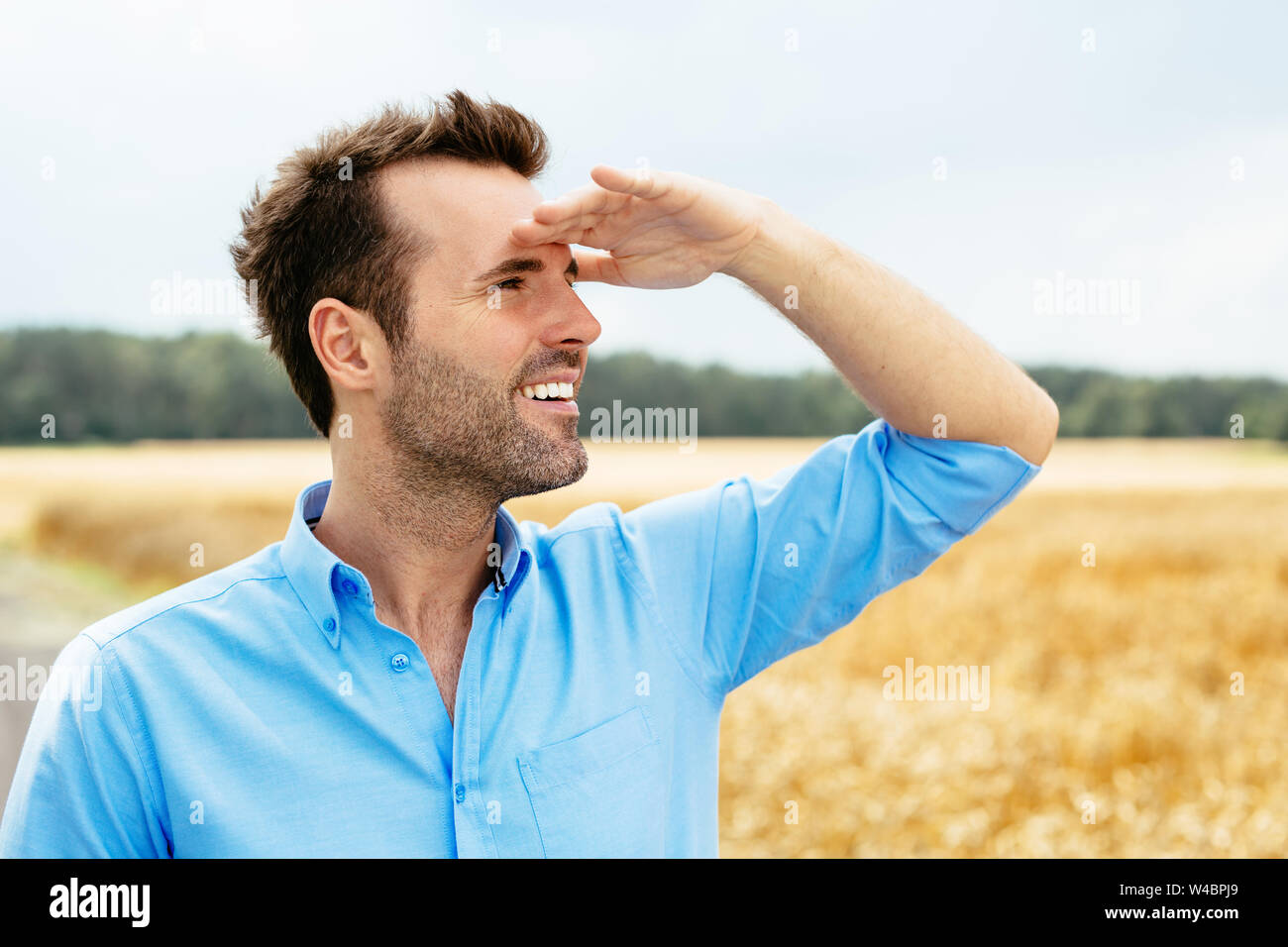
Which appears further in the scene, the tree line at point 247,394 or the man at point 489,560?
the tree line at point 247,394

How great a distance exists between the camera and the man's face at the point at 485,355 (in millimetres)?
1968

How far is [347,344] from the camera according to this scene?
84.3 inches

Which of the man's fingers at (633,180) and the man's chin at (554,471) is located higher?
the man's fingers at (633,180)

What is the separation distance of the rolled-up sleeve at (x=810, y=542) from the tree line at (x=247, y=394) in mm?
A: 11113

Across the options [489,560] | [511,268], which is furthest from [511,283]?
[489,560]

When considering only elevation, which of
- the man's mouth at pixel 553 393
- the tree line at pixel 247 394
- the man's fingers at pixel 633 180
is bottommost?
the man's mouth at pixel 553 393

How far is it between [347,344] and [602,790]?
1.10 metres

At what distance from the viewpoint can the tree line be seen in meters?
14.1

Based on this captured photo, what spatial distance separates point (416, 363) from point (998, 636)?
20.9 feet

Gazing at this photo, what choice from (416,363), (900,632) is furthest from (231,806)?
(900,632)

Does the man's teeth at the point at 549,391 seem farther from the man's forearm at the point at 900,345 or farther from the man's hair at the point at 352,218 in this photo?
the man's forearm at the point at 900,345

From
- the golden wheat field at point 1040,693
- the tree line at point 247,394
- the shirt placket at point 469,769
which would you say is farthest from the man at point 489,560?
the tree line at point 247,394
